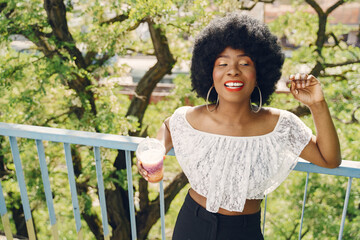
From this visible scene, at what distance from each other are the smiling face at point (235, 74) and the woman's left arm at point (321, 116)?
0.62ft

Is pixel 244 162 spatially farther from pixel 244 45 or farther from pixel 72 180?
pixel 72 180

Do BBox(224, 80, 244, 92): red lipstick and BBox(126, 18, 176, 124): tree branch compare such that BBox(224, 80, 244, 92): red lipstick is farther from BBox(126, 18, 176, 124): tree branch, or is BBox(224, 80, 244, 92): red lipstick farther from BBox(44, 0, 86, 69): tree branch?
BBox(126, 18, 176, 124): tree branch

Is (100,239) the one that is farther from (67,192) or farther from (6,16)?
(6,16)

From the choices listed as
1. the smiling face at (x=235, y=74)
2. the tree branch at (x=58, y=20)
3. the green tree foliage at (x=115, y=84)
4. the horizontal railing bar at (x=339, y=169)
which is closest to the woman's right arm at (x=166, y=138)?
the smiling face at (x=235, y=74)

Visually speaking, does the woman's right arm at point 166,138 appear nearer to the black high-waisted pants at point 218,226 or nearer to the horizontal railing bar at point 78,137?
the horizontal railing bar at point 78,137

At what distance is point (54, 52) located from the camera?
4508 millimetres

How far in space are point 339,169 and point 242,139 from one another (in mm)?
453

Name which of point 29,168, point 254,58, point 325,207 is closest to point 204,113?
point 254,58

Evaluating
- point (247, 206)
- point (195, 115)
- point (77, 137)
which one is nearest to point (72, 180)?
point (77, 137)

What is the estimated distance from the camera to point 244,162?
59.0 inches

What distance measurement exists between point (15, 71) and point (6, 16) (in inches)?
28.7

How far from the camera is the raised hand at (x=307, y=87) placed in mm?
1418

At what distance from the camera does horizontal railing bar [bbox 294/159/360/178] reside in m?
1.46

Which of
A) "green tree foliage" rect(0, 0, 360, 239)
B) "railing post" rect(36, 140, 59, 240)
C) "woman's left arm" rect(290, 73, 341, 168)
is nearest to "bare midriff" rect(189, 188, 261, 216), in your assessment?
"woman's left arm" rect(290, 73, 341, 168)
